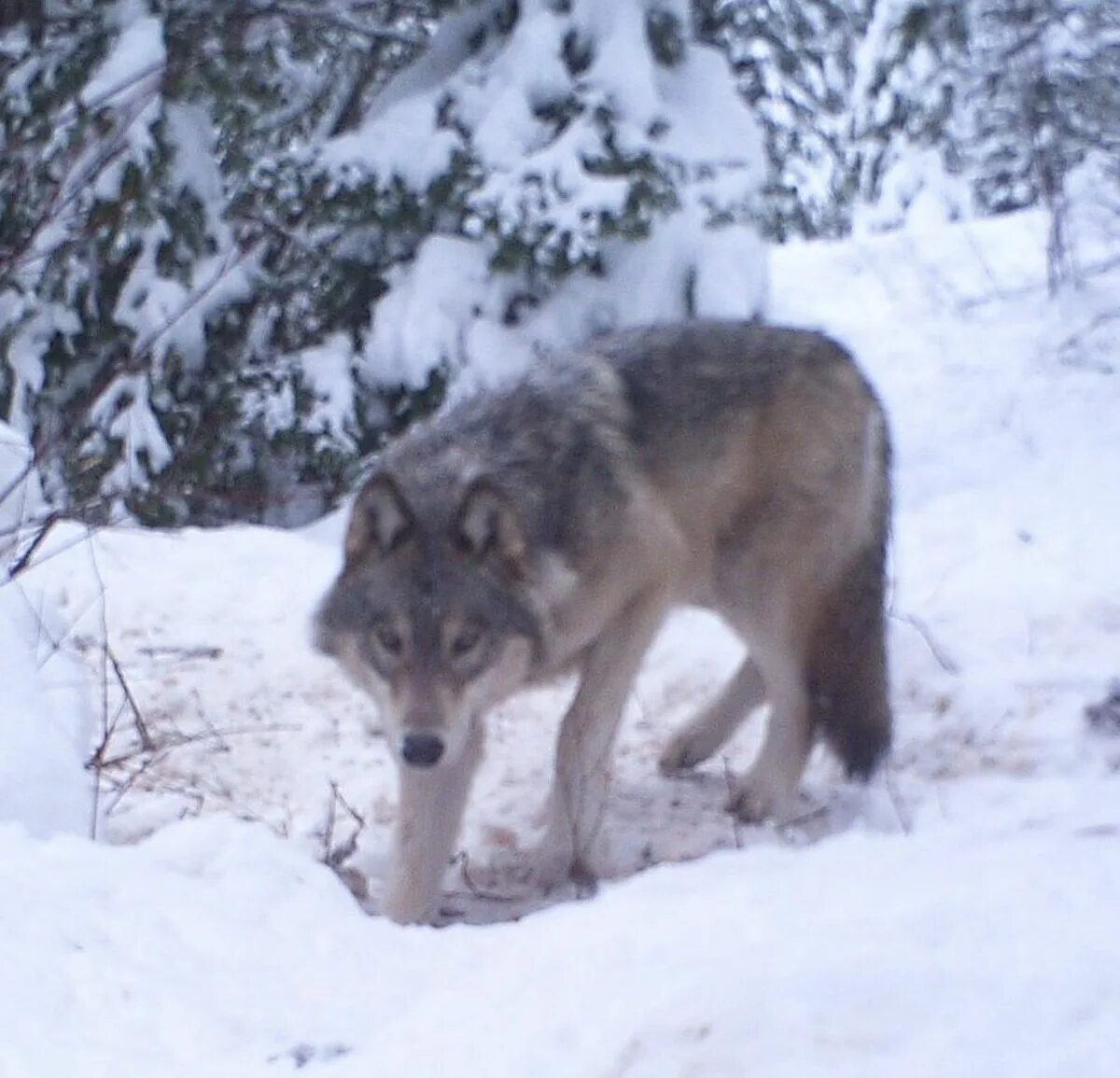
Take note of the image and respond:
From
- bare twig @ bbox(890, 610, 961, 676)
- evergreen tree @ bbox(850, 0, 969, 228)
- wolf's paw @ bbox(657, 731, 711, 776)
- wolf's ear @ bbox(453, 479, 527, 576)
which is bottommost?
evergreen tree @ bbox(850, 0, 969, 228)

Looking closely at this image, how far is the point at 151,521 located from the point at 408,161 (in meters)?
2.33

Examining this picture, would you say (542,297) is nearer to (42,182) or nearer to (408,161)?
(408,161)

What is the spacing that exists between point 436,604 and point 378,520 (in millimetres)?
306

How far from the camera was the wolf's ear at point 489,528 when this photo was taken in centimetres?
422

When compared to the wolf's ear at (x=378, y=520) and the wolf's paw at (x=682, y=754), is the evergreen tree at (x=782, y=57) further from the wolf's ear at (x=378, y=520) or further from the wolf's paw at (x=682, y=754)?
the wolf's ear at (x=378, y=520)

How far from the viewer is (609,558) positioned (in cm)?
453

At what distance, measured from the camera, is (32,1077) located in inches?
79.1

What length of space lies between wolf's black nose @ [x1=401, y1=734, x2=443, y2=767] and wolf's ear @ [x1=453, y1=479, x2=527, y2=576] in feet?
1.81

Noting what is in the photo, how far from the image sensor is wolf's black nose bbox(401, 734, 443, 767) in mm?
4035

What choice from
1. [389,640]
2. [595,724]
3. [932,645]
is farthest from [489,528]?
[932,645]

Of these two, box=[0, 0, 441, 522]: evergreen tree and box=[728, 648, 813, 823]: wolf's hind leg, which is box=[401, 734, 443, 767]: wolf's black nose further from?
box=[0, 0, 441, 522]: evergreen tree

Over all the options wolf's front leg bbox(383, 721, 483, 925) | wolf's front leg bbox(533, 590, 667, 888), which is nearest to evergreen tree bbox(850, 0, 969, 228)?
wolf's front leg bbox(533, 590, 667, 888)

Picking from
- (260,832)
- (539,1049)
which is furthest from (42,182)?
(539,1049)

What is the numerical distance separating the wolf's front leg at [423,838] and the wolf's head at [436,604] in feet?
0.78
